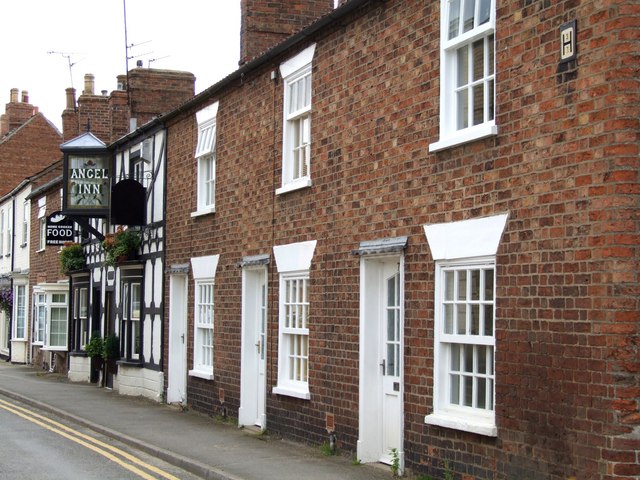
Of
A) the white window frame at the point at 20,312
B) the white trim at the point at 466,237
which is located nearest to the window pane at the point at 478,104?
the white trim at the point at 466,237

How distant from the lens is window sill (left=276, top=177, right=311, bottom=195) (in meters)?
13.2

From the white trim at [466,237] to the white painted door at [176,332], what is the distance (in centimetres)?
982

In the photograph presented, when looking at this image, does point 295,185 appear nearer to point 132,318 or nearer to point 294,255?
point 294,255

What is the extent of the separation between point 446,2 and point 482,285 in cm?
284

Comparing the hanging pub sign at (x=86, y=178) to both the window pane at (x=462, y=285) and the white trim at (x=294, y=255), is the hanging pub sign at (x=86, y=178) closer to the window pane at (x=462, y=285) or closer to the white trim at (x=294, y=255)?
the white trim at (x=294, y=255)

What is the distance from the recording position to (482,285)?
30.6 ft

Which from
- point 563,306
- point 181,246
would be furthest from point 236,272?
point 563,306

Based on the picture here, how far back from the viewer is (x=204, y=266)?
17.5 m

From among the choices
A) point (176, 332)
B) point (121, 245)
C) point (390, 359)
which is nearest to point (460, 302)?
point (390, 359)

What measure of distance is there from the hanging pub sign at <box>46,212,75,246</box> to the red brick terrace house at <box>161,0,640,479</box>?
13647 mm

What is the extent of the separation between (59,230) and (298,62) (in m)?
17.0

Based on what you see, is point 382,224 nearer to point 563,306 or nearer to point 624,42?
point 563,306

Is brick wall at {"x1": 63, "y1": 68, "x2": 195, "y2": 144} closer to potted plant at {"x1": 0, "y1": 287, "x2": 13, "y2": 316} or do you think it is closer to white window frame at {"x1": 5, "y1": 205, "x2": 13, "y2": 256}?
white window frame at {"x1": 5, "y1": 205, "x2": 13, "y2": 256}

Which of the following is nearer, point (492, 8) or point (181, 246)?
point (492, 8)
